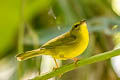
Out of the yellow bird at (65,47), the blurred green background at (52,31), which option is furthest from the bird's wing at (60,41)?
the blurred green background at (52,31)

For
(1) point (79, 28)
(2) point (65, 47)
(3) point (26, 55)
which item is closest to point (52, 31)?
(1) point (79, 28)

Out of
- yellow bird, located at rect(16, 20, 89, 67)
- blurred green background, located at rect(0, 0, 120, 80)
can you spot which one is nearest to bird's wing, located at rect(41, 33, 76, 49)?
yellow bird, located at rect(16, 20, 89, 67)

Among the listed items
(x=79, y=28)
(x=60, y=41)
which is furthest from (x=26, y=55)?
(x=79, y=28)

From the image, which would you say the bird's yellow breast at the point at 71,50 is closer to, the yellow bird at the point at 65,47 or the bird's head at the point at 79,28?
the yellow bird at the point at 65,47

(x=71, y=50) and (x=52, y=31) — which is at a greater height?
(x=52, y=31)

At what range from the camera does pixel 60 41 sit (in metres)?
1.38

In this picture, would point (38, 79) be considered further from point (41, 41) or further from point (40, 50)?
point (41, 41)

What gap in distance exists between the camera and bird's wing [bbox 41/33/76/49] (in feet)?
4.26

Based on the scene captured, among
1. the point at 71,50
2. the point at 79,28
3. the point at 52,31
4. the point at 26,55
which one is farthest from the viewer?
the point at 52,31

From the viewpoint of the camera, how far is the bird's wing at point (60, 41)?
130 cm

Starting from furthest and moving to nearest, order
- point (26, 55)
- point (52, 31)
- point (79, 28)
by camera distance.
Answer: point (52, 31)
point (79, 28)
point (26, 55)

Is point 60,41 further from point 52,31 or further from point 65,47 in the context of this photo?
point 52,31

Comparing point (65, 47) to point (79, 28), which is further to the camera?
point (79, 28)

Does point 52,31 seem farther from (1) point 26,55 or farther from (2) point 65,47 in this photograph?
(1) point 26,55
